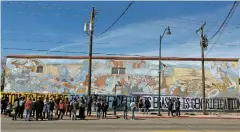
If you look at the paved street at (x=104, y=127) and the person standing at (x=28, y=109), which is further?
the person standing at (x=28, y=109)

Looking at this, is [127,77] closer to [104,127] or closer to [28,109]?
[28,109]

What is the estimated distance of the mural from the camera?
40.9m

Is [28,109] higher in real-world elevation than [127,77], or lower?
lower

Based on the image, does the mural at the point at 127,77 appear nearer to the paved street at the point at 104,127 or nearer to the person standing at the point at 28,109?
the person standing at the point at 28,109

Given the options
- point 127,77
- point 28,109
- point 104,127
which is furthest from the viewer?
point 127,77

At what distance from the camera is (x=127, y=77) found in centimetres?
4112

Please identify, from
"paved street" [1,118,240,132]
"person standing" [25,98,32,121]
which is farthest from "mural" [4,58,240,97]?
"paved street" [1,118,240,132]

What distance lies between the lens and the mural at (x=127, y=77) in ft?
134

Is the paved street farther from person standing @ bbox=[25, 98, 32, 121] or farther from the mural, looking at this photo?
the mural

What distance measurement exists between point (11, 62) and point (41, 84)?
4.75m

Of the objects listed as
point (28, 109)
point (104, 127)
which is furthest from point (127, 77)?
point (104, 127)

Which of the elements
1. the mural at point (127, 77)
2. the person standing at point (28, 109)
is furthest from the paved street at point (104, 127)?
the mural at point (127, 77)

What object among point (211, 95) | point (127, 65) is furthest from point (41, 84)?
point (211, 95)

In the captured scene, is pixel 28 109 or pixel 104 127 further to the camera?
pixel 28 109
